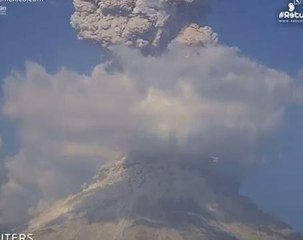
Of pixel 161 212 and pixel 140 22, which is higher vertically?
pixel 140 22

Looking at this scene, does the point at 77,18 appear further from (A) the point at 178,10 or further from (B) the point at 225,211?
(B) the point at 225,211

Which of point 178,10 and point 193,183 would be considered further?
point 193,183

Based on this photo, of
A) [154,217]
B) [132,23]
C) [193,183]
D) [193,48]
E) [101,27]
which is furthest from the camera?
[193,183]

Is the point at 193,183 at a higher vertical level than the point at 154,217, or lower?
higher

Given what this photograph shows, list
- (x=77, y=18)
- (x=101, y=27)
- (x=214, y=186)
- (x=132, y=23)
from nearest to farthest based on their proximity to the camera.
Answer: (x=77, y=18) → (x=132, y=23) → (x=101, y=27) → (x=214, y=186)

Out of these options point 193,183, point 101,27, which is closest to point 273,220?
point 101,27

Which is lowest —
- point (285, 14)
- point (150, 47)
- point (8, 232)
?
point (8, 232)

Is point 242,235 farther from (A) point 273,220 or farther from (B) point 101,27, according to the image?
(B) point 101,27

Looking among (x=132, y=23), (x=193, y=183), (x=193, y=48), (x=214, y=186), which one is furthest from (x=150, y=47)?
(x=193, y=183)
